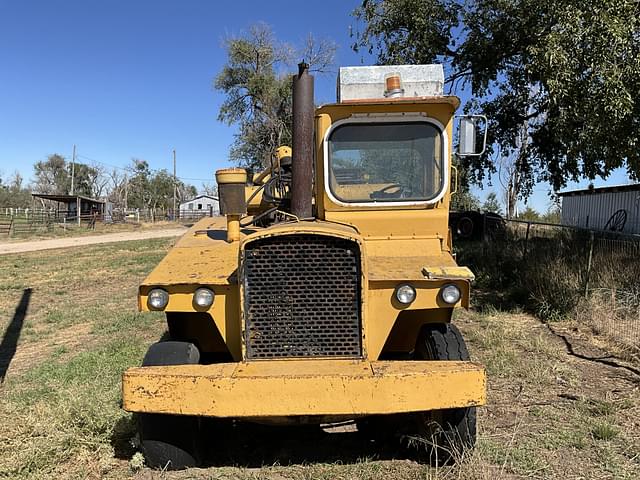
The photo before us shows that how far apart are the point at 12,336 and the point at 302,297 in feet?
22.8

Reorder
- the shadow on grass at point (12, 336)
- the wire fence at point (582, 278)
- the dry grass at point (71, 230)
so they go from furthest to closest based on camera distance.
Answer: the dry grass at point (71, 230)
the wire fence at point (582, 278)
the shadow on grass at point (12, 336)

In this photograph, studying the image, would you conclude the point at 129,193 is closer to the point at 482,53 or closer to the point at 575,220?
the point at 575,220

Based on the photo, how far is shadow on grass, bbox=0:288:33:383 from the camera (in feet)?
23.6

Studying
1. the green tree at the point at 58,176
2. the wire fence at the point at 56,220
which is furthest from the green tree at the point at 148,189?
the wire fence at the point at 56,220

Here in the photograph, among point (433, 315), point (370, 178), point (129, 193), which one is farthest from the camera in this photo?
point (129, 193)

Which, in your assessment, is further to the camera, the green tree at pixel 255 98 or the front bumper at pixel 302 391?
the green tree at pixel 255 98

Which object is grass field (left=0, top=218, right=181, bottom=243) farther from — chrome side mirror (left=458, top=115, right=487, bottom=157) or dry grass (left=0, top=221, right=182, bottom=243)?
chrome side mirror (left=458, top=115, right=487, bottom=157)

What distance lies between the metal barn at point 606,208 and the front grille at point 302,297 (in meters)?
13.7

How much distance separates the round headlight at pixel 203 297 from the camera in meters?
3.77

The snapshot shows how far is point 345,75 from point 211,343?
2504 mm

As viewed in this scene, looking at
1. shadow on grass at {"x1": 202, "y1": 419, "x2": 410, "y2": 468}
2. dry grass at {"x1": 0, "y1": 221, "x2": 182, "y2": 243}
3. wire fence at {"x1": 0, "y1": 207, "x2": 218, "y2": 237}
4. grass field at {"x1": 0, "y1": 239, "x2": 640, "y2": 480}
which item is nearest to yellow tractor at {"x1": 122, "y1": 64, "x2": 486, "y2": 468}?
shadow on grass at {"x1": 202, "y1": 419, "x2": 410, "y2": 468}

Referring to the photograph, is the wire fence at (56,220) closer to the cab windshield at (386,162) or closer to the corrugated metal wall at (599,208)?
the corrugated metal wall at (599,208)

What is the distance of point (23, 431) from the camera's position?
14.3ft

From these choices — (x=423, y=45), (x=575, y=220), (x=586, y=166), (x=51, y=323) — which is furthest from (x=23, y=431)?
(x=575, y=220)
